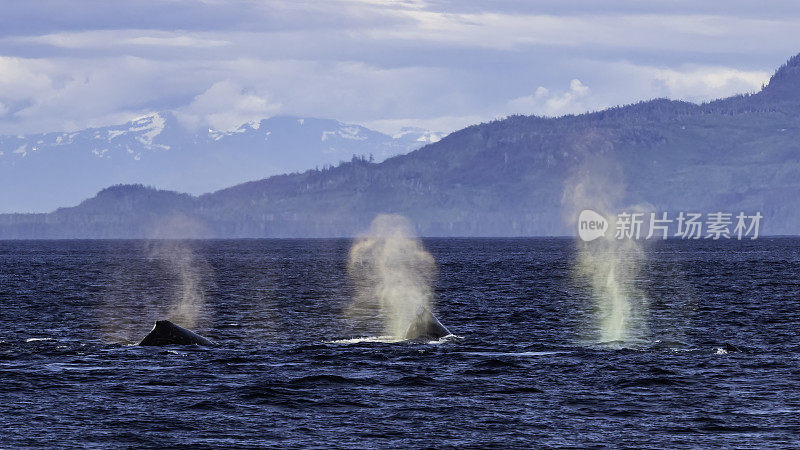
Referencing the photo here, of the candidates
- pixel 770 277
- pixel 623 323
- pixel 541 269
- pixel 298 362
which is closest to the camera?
pixel 298 362

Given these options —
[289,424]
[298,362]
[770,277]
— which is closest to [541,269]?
[770,277]

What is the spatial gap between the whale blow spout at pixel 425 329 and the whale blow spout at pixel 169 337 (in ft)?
35.4

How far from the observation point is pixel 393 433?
3856cm

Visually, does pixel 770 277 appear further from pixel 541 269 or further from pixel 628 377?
pixel 628 377

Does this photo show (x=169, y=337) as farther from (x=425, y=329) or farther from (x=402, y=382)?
(x=402, y=382)

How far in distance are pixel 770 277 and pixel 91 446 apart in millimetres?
132522

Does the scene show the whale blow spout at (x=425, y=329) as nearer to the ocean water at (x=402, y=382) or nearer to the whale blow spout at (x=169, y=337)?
the ocean water at (x=402, y=382)

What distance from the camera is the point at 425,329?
218 ft

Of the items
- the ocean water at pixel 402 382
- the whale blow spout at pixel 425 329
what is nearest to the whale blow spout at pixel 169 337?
the ocean water at pixel 402 382

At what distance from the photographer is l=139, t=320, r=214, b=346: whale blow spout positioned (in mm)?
62281

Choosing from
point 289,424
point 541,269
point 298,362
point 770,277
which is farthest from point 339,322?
point 541,269

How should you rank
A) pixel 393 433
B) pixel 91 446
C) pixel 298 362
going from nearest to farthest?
pixel 91 446 < pixel 393 433 < pixel 298 362

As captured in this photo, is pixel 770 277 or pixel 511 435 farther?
pixel 770 277

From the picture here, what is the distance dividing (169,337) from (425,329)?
44.8 feet
